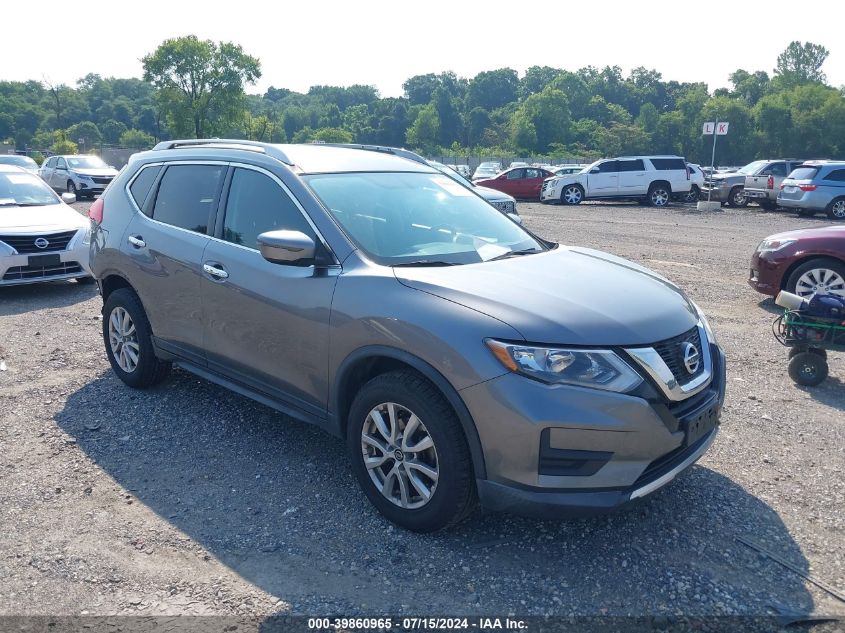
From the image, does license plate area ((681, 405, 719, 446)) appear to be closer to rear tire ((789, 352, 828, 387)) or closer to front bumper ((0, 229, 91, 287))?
rear tire ((789, 352, 828, 387))

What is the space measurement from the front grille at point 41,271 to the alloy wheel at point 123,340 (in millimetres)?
4044

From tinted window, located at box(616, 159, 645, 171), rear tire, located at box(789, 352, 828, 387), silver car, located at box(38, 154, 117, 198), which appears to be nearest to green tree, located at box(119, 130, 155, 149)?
silver car, located at box(38, 154, 117, 198)

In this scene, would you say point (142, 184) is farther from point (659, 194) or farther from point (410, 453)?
point (659, 194)

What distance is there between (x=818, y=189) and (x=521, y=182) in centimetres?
1208

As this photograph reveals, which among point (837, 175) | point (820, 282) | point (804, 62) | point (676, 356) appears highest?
point (804, 62)

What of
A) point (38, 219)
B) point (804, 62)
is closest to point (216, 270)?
point (38, 219)

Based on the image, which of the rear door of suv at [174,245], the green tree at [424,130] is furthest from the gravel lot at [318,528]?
the green tree at [424,130]

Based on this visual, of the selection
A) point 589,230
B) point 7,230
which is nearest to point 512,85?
point 589,230

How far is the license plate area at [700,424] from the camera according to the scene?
10.4ft

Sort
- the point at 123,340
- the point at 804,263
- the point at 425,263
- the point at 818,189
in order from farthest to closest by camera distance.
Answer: the point at 818,189 → the point at 804,263 → the point at 123,340 → the point at 425,263

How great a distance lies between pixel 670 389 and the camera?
3105mm

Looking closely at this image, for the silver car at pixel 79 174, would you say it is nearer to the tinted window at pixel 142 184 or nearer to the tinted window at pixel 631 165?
the tinted window at pixel 631 165

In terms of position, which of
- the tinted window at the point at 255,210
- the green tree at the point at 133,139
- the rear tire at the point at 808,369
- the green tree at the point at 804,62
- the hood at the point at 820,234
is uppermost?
the green tree at the point at 804,62

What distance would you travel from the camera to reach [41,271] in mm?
8828
